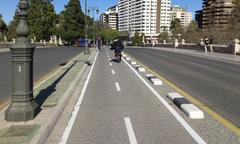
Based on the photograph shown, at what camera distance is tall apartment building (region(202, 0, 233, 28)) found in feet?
358

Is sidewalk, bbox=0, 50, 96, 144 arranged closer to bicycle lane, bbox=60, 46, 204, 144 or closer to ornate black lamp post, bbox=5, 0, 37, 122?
ornate black lamp post, bbox=5, 0, 37, 122

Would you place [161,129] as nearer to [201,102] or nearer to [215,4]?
[201,102]

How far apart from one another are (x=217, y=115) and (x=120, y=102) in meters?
3.18

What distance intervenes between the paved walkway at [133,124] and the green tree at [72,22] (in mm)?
98029

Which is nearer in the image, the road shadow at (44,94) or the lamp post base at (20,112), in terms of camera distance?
the lamp post base at (20,112)

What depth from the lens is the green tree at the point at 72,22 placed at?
362ft

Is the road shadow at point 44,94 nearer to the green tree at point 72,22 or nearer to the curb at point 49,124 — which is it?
the curb at point 49,124

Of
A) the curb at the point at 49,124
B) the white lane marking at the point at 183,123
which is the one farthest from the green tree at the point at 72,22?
the curb at the point at 49,124

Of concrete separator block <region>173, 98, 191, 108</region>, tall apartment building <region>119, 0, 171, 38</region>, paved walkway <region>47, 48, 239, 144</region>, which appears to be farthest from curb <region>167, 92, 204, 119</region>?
tall apartment building <region>119, 0, 171, 38</region>

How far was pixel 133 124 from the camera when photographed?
9.11 metres

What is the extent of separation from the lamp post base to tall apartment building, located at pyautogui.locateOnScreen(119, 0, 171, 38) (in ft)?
517

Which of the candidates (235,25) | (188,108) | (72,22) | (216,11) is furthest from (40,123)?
(216,11)

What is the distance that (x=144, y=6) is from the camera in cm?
16888

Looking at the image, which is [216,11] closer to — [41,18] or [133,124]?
[41,18]
